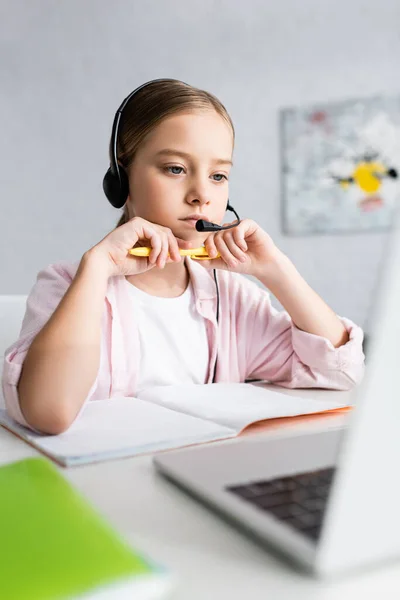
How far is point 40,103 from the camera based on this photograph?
3.38m

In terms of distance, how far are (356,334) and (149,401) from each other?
1.36 ft

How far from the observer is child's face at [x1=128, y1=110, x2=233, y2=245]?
1018mm

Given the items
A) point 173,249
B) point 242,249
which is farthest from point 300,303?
point 173,249

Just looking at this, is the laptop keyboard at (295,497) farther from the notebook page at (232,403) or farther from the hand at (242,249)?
the hand at (242,249)

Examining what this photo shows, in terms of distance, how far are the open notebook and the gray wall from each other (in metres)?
2.73

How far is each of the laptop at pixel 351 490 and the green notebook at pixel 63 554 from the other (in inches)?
3.1

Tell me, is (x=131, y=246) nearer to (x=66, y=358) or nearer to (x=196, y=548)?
(x=66, y=358)

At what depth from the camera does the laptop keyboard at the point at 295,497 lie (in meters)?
0.36

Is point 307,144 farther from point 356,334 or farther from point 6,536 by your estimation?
point 6,536

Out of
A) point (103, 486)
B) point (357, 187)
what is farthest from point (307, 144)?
point (103, 486)

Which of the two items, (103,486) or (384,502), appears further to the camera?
(103,486)

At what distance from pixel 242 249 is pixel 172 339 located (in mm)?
215

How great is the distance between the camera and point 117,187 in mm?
1100

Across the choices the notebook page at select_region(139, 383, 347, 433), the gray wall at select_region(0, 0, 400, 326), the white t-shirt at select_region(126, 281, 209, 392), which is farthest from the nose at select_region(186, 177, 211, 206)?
the gray wall at select_region(0, 0, 400, 326)
